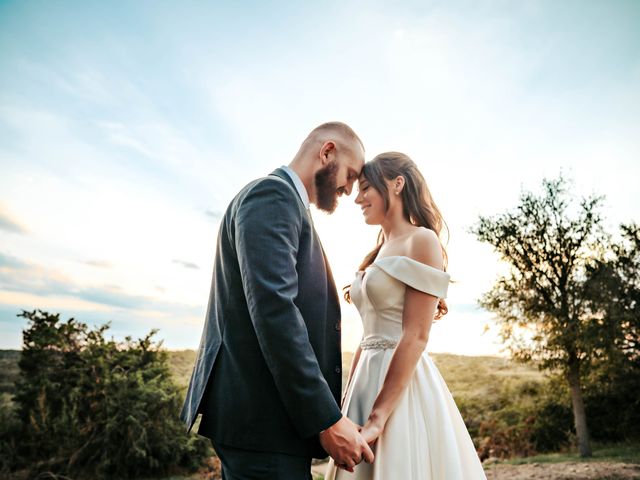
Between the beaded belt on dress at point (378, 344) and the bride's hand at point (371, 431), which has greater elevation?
the beaded belt on dress at point (378, 344)

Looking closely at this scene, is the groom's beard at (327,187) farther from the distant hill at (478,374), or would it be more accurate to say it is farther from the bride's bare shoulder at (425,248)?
the distant hill at (478,374)

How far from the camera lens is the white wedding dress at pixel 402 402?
2.54 metres

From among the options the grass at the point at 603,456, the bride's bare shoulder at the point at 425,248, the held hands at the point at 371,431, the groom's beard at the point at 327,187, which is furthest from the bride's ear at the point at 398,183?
the grass at the point at 603,456

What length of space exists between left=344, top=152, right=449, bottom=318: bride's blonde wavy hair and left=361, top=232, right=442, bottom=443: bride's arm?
1.52 feet

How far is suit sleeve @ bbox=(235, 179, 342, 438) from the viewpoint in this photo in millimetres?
1995

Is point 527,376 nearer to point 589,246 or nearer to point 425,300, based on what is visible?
point 589,246

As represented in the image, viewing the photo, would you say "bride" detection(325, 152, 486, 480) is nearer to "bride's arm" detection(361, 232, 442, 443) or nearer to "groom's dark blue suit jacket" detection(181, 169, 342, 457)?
"bride's arm" detection(361, 232, 442, 443)

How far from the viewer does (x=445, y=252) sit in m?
3.47

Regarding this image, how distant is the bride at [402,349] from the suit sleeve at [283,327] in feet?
2.05

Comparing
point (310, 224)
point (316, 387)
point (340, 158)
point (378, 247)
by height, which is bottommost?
point (316, 387)

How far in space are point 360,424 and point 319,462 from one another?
8.54 metres

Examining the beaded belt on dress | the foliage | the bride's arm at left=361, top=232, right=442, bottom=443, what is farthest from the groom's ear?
the foliage

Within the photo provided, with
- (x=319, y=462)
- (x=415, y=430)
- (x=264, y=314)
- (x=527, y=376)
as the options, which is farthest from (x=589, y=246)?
(x=264, y=314)

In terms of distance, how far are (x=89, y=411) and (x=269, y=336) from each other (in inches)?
→ 301
